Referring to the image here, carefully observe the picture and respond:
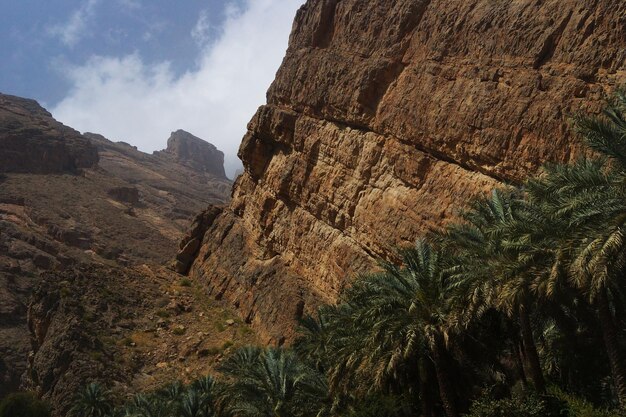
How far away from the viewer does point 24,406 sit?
38.6 metres

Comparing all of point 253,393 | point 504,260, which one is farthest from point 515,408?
point 253,393

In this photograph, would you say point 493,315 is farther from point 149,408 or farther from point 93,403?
point 93,403

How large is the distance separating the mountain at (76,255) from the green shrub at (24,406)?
37.2 inches

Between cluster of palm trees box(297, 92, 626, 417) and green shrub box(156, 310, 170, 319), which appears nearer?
cluster of palm trees box(297, 92, 626, 417)

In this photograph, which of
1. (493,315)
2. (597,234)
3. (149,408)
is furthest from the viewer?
(149,408)

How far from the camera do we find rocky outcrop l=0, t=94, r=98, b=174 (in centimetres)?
10062

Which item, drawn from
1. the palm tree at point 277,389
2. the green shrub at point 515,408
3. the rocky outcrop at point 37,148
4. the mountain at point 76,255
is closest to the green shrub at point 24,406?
the mountain at point 76,255

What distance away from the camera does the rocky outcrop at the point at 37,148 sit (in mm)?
100625

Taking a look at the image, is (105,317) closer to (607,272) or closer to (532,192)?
(532,192)

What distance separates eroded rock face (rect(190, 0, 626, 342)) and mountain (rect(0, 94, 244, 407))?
679 centimetres

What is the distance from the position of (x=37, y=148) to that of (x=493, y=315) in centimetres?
10284

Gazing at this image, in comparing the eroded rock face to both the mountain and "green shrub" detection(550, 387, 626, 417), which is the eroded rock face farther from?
"green shrub" detection(550, 387, 626, 417)

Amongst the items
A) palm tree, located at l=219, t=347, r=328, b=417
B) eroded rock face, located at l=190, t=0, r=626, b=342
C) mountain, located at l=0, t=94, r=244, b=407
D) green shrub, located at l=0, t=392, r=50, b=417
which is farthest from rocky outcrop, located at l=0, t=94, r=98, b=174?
A: palm tree, located at l=219, t=347, r=328, b=417

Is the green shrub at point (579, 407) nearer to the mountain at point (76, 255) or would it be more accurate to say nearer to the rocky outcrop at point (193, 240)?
the mountain at point (76, 255)
